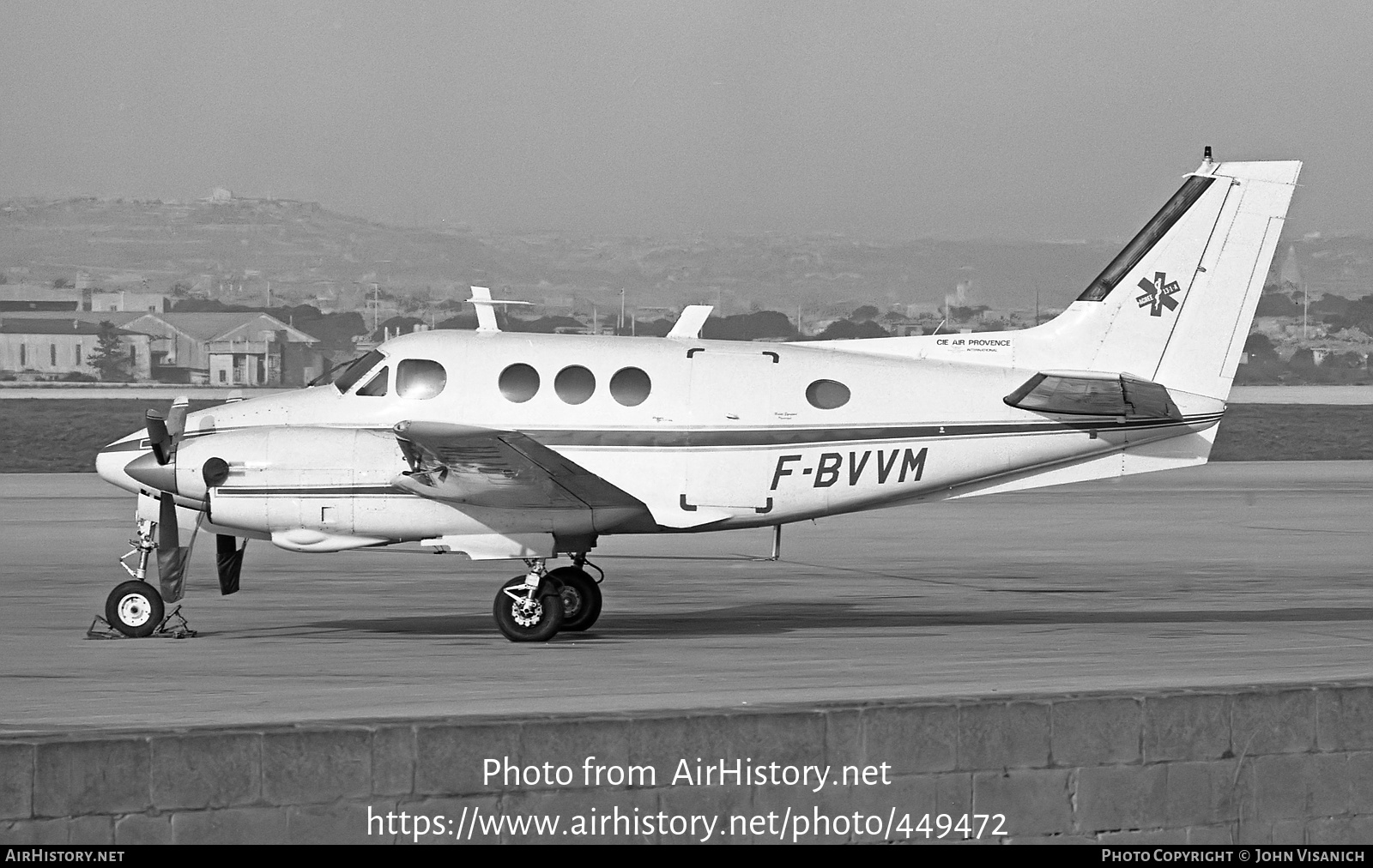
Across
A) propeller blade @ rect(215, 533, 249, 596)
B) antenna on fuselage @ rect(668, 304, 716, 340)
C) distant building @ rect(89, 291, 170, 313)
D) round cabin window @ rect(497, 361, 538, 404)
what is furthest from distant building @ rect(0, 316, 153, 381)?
round cabin window @ rect(497, 361, 538, 404)

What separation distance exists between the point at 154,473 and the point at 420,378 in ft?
8.67

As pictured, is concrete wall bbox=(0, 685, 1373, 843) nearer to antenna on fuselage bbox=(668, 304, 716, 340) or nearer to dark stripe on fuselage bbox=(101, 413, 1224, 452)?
dark stripe on fuselage bbox=(101, 413, 1224, 452)

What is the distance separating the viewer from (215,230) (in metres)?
184

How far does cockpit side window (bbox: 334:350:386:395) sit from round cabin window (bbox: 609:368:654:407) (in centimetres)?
230

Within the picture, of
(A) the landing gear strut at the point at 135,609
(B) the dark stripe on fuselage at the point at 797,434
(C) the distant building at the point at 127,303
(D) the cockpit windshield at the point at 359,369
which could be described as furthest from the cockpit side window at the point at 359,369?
(C) the distant building at the point at 127,303

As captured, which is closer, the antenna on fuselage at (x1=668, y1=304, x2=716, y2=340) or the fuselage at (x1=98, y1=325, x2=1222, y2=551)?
the fuselage at (x1=98, y1=325, x2=1222, y2=551)

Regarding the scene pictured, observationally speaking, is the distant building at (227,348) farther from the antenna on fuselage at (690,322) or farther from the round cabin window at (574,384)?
the round cabin window at (574,384)

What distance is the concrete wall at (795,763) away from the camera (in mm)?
7164

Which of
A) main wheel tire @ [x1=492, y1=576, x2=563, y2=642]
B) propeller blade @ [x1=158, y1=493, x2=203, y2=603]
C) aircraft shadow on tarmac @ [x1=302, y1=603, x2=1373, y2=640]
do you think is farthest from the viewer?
aircraft shadow on tarmac @ [x1=302, y1=603, x2=1373, y2=640]

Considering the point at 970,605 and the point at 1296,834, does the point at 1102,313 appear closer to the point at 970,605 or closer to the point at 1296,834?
the point at 970,605

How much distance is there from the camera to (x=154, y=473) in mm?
15148

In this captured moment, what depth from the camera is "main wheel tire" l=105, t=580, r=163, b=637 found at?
1516 centimetres

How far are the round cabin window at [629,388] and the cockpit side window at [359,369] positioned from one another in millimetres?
2302

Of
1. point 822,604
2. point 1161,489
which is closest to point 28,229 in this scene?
point 1161,489
